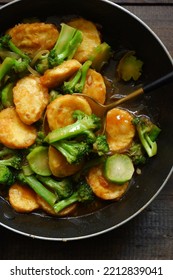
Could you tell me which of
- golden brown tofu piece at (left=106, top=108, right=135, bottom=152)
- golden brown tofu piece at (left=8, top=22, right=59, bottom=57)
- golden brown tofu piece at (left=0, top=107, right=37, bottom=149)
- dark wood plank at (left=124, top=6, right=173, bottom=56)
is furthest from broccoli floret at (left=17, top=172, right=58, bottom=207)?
dark wood plank at (left=124, top=6, right=173, bottom=56)

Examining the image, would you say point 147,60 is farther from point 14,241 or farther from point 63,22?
point 14,241

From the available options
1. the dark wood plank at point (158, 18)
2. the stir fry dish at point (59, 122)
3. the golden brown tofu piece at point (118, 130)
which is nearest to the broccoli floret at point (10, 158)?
the stir fry dish at point (59, 122)

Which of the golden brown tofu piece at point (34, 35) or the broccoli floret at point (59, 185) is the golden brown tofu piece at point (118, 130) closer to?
the broccoli floret at point (59, 185)

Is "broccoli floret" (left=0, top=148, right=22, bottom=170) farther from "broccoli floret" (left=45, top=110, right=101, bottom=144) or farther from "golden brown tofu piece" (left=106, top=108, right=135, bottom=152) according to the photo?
"golden brown tofu piece" (left=106, top=108, right=135, bottom=152)

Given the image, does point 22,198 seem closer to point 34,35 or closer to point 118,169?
point 118,169

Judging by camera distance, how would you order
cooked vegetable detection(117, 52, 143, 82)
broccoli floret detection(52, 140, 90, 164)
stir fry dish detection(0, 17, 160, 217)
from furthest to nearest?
1. cooked vegetable detection(117, 52, 143, 82)
2. stir fry dish detection(0, 17, 160, 217)
3. broccoli floret detection(52, 140, 90, 164)
